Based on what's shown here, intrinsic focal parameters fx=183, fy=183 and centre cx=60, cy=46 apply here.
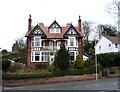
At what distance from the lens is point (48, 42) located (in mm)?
37750

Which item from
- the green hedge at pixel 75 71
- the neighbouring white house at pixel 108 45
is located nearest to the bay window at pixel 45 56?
the green hedge at pixel 75 71

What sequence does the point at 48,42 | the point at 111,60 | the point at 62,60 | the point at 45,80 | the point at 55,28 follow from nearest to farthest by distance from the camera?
the point at 45,80, the point at 62,60, the point at 111,60, the point at 48,42, the point at 55,28

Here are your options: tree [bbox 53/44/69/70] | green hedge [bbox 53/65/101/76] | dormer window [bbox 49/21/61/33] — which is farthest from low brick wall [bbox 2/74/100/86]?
dormer window [bbox 49/21/61/33]

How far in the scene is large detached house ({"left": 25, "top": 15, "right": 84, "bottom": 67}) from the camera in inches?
1448

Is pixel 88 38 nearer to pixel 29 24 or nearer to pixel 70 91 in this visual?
pixel 29 24

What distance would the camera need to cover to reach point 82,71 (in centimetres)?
2655

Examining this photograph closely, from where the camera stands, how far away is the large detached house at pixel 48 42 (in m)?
36.8

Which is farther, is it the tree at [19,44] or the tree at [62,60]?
the tree at [19,44]

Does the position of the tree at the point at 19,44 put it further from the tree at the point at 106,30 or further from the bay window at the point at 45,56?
the bay window at the point at 45,56

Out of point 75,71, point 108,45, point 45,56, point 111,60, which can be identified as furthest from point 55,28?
point 108,45

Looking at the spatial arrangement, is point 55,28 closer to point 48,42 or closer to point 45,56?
point 48,42

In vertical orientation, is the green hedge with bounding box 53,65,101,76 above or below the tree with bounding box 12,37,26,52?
below

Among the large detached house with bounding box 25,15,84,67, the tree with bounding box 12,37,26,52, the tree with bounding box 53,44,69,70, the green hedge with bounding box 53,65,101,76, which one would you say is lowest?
the green hedge with bounding box 53,65,101,76

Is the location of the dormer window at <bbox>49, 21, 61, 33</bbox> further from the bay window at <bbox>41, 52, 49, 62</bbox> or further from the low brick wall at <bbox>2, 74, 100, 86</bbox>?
the low brick wall at <bbox>2, 74, 100, 86</bbox>
